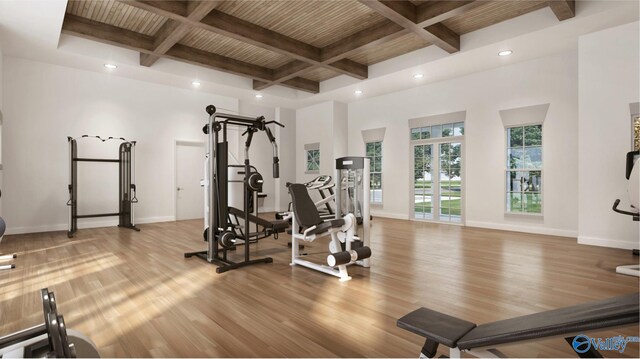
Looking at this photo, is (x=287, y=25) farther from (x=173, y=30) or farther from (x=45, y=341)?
(x=45, y=341)

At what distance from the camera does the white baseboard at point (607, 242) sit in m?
4.77

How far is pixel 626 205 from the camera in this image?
15.7ft

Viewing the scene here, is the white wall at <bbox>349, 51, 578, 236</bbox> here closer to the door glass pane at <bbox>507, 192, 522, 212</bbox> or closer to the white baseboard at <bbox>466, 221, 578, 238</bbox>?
the white baseboard at <bbox>466, 221, 578, 238</bbox>

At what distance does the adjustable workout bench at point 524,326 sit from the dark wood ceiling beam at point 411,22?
13.4ft

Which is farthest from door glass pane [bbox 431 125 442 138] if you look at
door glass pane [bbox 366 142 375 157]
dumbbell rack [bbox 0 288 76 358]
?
dumbbell rack [bbox 0 288 76 358]

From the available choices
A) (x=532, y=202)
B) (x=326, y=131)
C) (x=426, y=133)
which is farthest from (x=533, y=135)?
(x=326, y=131)

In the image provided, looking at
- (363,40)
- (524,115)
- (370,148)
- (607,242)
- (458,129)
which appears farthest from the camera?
(370,148)

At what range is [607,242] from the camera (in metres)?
4.95

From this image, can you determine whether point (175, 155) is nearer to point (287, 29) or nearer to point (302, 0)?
point (287, 29)

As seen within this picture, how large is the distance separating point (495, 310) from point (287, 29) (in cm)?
520

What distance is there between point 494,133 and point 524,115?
626 mm

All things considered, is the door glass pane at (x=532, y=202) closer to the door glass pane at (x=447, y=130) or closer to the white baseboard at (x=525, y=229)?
the white baseboard at (x=525, y=229)

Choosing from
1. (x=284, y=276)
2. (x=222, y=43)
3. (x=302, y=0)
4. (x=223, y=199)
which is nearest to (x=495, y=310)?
(x=284, y=276)

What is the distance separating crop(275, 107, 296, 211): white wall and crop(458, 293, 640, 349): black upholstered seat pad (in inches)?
360
